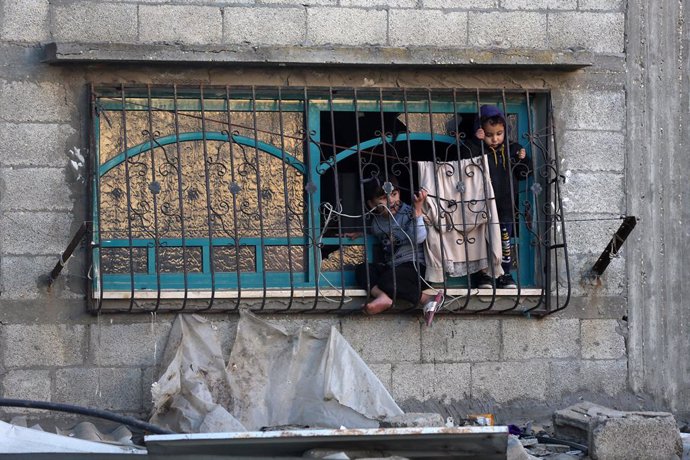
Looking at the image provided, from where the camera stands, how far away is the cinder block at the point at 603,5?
753cm

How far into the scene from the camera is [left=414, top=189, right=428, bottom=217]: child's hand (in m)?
7.23

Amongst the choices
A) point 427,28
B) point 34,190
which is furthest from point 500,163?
point 34,190

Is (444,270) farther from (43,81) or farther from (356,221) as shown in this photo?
(43,81)

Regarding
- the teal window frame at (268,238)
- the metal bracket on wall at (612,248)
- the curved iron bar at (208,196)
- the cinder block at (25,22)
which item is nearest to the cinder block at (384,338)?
the teal window frame at (268,238)

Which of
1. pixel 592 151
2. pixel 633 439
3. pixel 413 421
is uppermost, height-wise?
pixel 592 151

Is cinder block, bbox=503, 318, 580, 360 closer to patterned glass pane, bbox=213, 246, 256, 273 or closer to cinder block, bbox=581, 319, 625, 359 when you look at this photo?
cinder block, bbox=581, 319, 625, 359

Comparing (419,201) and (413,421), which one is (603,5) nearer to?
(419,201)

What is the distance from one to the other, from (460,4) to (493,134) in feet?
2.57

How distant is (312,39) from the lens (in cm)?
727

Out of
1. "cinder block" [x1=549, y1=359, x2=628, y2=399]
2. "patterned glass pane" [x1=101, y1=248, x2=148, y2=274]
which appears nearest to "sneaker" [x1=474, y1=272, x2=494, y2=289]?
"cinder block" [x1=549, y1=359, x2=628, y2=399]

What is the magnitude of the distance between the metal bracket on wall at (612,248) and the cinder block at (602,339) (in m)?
0.29

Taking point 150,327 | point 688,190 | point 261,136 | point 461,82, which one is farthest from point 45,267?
point 688,190

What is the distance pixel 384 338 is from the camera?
7250mm

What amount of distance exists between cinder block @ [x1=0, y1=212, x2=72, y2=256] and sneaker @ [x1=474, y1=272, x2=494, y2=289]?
7.68 feet
